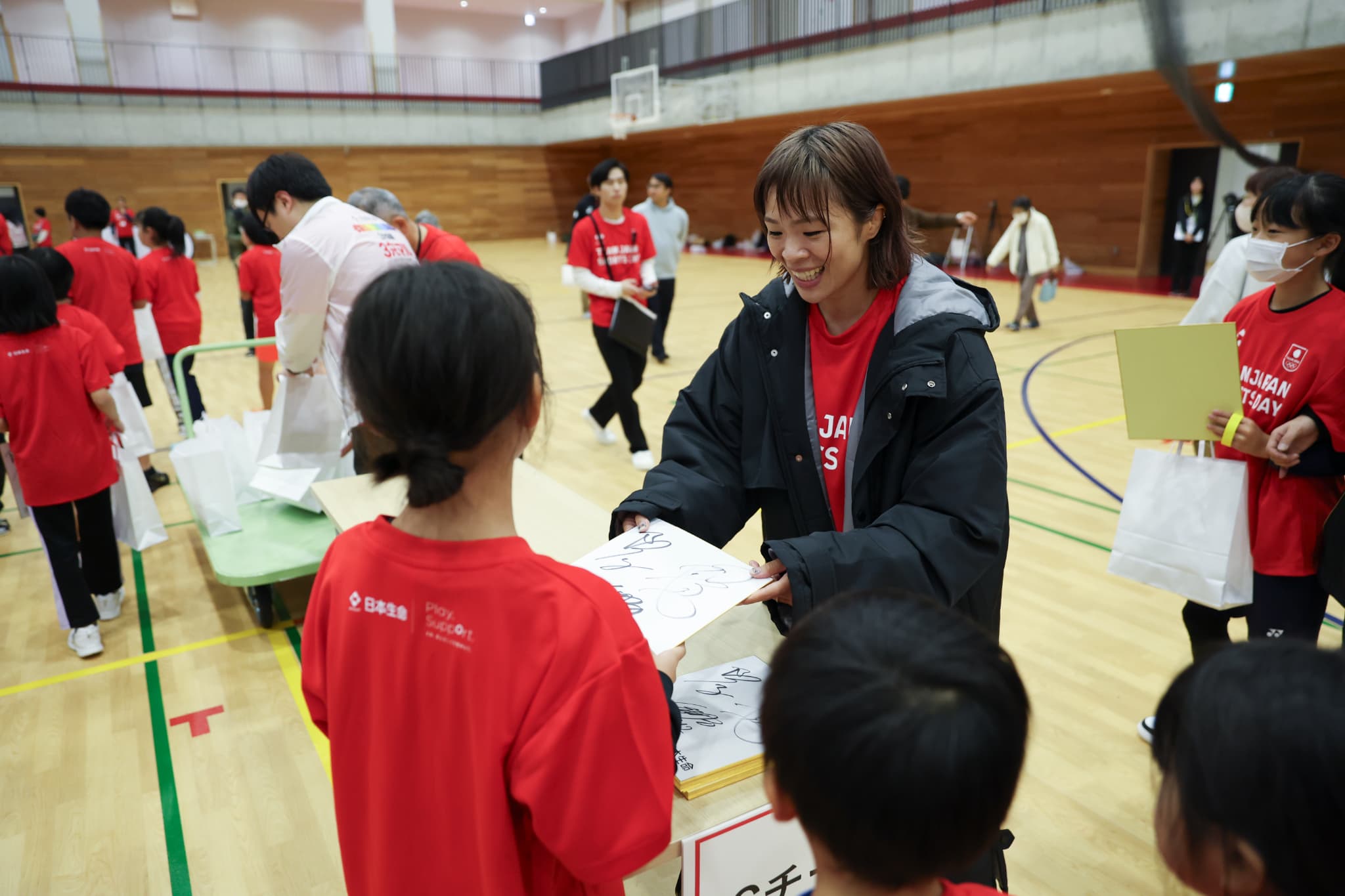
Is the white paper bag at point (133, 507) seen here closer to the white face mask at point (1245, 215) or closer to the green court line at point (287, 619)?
the green court line at point (287, 619)

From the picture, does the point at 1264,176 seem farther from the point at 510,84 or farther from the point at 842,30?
the point at 510,84

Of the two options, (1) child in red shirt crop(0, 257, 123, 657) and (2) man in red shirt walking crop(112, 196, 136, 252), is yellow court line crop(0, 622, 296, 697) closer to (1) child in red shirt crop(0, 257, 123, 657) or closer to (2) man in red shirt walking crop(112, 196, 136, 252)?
(1) child in red shirt crop(0, 257, 123, 657)

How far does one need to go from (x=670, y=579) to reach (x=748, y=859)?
0.50 meters

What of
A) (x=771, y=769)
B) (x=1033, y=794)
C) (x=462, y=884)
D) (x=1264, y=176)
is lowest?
(x=1033, y=794)

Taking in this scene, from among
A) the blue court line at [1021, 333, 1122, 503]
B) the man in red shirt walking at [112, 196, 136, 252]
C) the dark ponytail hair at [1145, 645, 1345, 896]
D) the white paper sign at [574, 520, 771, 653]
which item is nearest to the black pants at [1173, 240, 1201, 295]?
the blue court line at [1021, 333, 1122, 503]

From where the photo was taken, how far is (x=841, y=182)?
153 centimetres

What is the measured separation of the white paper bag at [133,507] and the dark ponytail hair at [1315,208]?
164 inches

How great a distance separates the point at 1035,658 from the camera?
3312 millimetres

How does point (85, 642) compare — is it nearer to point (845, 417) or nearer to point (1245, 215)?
point (845, 417)

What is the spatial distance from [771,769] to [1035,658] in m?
2.83

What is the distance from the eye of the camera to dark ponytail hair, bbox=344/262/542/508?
913 millimetres

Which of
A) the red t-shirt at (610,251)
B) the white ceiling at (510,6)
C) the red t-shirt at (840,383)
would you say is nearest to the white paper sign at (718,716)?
the red t-shirt at (840,383)

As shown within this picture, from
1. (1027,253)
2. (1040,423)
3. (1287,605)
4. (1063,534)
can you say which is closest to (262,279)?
(1063,534)

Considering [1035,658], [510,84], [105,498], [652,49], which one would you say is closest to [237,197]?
[105,498]
